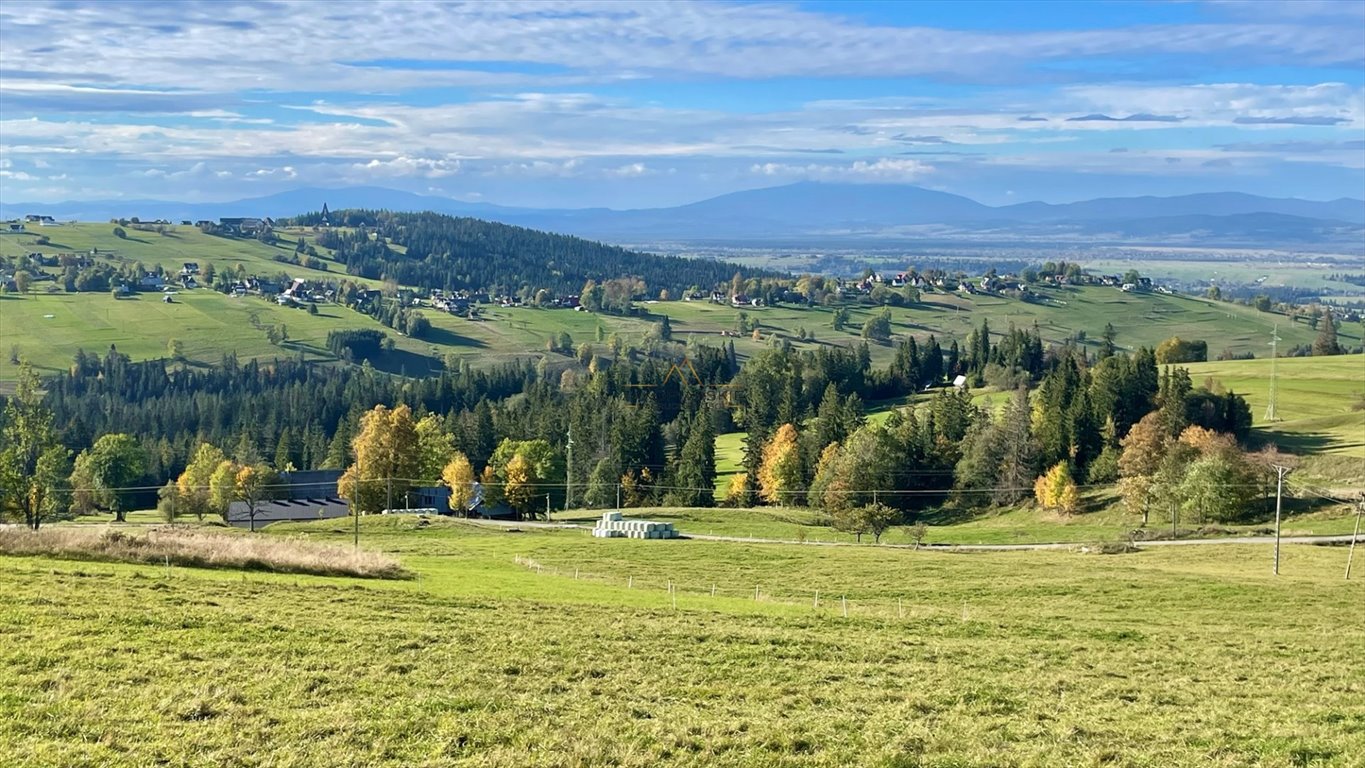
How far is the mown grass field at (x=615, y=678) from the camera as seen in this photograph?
52.3 ft

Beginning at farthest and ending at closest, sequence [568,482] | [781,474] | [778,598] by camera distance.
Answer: [781,474]
[568,482]
[778,598]

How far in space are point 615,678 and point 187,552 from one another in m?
19.5

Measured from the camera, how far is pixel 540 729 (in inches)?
658

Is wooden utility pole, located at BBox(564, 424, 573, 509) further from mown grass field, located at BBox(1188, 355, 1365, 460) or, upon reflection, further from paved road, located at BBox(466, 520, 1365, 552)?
mown grass field, located at BBox(1188, 355, 1365, 460)

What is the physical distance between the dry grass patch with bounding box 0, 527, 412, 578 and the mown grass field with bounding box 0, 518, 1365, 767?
1.83m

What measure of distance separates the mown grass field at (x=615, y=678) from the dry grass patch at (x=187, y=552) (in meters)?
1.83

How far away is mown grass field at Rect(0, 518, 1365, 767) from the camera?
15953mm

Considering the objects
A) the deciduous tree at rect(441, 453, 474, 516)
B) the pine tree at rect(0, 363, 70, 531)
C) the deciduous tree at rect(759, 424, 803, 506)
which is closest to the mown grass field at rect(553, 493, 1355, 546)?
the deciduous tree at rect(441, 453, 474, 516)

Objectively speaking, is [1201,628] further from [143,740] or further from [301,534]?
[301,534]

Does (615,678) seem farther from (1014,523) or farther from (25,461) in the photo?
(1014,523)

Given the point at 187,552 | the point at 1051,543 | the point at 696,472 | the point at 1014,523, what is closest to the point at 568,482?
the point at 696,472

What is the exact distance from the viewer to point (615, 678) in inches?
819

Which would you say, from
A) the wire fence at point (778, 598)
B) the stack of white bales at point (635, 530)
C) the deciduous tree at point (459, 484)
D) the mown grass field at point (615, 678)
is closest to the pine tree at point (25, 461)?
the deciduous tree at point (459, 484)

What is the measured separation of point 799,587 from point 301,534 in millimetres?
35417
